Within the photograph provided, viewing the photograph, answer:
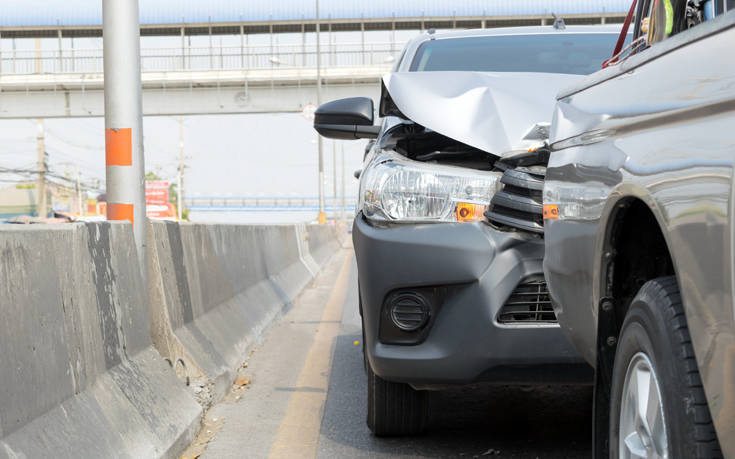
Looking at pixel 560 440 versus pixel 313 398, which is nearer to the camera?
pixel 560 440

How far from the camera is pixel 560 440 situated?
182 inches

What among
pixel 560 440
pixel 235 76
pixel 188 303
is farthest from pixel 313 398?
pixel 235 76

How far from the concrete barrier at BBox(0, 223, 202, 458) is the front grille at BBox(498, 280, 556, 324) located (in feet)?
5.07

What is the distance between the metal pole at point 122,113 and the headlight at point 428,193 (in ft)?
5.76

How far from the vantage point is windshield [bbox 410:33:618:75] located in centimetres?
575

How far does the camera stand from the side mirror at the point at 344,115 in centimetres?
514

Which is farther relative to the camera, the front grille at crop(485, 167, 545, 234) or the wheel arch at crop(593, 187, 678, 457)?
the front grille at crop(485, 167, 545, 234)

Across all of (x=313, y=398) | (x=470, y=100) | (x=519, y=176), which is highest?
(x=470, y=100)

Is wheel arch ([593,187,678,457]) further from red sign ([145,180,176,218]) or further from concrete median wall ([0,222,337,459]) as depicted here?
red sign ([145,180,176,218])

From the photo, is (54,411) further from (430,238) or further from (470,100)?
(470,100)

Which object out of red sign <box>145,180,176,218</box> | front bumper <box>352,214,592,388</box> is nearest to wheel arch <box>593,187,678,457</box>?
front bumper <box>352,214,592,388</box>

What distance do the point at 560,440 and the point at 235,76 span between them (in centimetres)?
3961

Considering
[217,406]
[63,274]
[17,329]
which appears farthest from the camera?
[217,406]

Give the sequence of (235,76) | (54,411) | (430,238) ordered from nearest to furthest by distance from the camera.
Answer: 1. (54,411)
2. (430,238)
3. (235,76)
